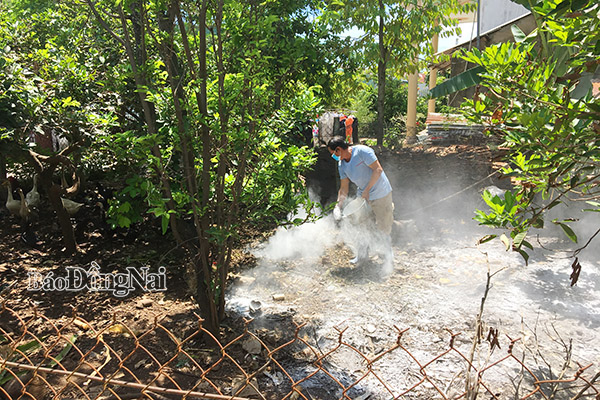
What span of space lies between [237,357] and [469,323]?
203cm

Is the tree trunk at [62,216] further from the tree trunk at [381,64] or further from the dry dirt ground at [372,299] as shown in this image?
the tree trunk at [381,64]

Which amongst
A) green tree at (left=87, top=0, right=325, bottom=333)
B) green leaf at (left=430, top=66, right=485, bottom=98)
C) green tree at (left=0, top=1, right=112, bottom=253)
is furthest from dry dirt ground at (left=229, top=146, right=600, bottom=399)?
green tree at (left=0, top=1, right=112, bottom=253)

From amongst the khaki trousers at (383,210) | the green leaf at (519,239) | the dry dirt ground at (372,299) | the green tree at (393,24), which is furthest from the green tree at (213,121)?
the green tree at (393,24)

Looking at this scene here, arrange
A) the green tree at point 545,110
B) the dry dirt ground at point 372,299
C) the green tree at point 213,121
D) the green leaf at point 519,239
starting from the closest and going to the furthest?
the green tree at point 545,110 → the green leaf at point 519,239 → the green tree at point 213,121 → the dry dirt ground at point 372,299

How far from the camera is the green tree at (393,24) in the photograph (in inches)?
258

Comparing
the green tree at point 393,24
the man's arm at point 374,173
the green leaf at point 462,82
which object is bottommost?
the man's arm at point 374,173

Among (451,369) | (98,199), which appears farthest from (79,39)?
(451,369)

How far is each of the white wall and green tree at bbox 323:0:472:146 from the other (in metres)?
6.27

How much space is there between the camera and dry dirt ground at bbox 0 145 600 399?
321cm

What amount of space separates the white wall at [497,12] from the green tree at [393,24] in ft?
20.6

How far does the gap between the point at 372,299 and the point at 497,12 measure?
40.2 ft

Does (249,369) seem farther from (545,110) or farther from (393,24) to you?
(393,24)

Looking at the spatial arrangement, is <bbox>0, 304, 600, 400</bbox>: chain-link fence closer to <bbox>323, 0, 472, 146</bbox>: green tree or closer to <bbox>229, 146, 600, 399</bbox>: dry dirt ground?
<bbox>229, 146, 600, 399</bbox>: dry dirt ground

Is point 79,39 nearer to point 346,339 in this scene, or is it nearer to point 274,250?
point 274,250
